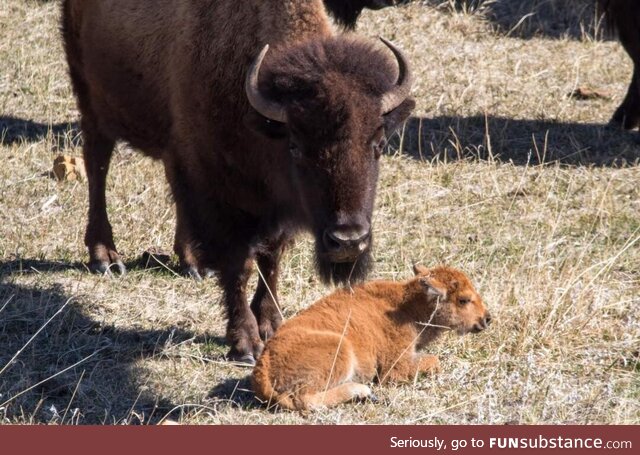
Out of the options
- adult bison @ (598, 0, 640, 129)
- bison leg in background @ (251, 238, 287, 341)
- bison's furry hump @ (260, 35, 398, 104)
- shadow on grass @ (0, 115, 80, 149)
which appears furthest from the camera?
adult bison @ (598, 0, 640, 129)

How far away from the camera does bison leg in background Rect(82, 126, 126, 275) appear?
23.2ft

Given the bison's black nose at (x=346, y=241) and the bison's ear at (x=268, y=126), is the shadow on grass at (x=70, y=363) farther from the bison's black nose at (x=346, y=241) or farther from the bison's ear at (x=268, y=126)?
the bison's ear at (x=268, y=126)

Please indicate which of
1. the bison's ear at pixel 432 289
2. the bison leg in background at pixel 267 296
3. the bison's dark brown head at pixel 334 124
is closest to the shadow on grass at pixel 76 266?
the bison leg in background at pixel 267 296

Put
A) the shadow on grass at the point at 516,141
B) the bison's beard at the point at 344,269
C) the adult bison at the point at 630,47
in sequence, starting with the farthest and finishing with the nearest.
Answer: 1. the adult bison at the point at 630,47
2. the shadow on grass at the point at 516,141
3. the bison's beard at the point at 344,269

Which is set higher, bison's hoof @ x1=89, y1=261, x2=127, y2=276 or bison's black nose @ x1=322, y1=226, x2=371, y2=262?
bison's black nose @ x1=322, y1=226, x2=371, y2=262

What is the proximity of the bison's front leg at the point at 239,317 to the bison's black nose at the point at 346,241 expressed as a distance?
107 cm

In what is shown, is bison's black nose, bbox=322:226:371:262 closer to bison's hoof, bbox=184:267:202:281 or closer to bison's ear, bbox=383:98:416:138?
bison's ear, bbox=383:98:416:138

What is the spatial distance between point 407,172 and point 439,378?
3.16m

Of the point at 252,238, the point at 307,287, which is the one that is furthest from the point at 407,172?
the point at 252,238

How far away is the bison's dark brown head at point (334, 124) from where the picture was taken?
197 inches

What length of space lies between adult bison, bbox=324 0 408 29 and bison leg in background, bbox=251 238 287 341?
321cm

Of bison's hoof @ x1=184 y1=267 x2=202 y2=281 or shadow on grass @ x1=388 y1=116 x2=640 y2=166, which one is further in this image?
shadow on grass @ x1=388 y1=116 x2=640 y2=166

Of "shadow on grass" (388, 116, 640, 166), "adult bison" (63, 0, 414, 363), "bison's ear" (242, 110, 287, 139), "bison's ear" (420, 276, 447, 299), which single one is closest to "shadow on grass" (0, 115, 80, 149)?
"adult bison" (63, 0, 414, 363)

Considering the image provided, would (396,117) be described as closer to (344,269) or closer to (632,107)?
(344,269)
